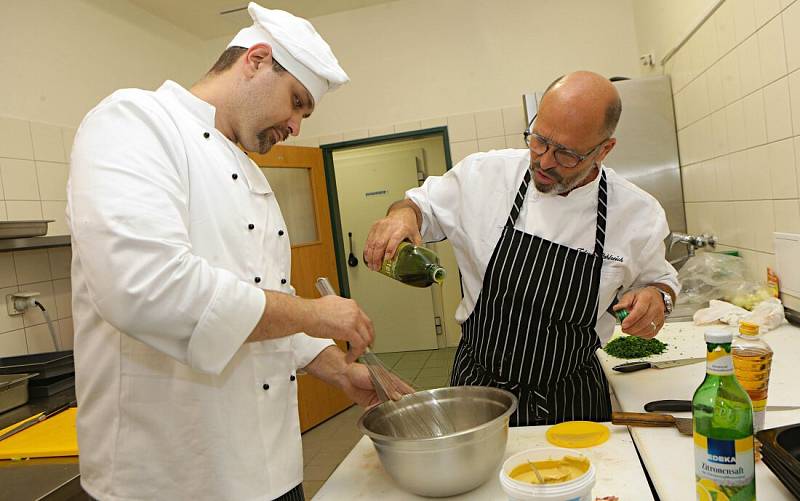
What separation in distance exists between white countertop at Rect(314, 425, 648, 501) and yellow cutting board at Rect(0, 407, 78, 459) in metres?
0.83

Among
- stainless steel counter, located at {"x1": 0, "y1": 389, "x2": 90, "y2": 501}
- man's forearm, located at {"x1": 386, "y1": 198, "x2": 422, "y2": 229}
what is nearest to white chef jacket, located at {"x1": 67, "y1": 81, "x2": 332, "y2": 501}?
stainless steel counter, located at {"x1": 0, "y1": 389, "x2": 90, "y2": 501}

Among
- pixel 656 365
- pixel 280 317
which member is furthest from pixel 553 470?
pixel 656 365

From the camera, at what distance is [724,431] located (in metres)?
0.83

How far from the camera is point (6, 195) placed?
314 centimetres

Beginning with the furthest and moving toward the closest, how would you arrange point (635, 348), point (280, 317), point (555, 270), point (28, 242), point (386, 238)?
1. point (28, 242)
2. point (635, 348)
3. point (555, 270)
4. point (386, 238)
5. point (280, 317)

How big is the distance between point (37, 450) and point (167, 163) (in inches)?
44.0

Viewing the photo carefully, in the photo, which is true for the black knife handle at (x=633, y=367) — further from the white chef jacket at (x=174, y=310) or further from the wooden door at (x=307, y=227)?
the wooden door at (x=307, y=227)

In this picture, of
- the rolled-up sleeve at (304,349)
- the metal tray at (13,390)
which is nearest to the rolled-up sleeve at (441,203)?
the rolled-up sleeve at (304,349)

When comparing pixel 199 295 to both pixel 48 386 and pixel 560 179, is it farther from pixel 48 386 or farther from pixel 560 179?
pixel 48 386

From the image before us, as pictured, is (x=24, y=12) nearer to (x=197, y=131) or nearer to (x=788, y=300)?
(x=197, y=131)

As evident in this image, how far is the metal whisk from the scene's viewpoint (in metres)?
1.33

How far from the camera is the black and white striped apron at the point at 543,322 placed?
1.68 m

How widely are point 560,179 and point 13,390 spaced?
2.14 m

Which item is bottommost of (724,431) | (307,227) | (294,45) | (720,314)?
(720,314)
